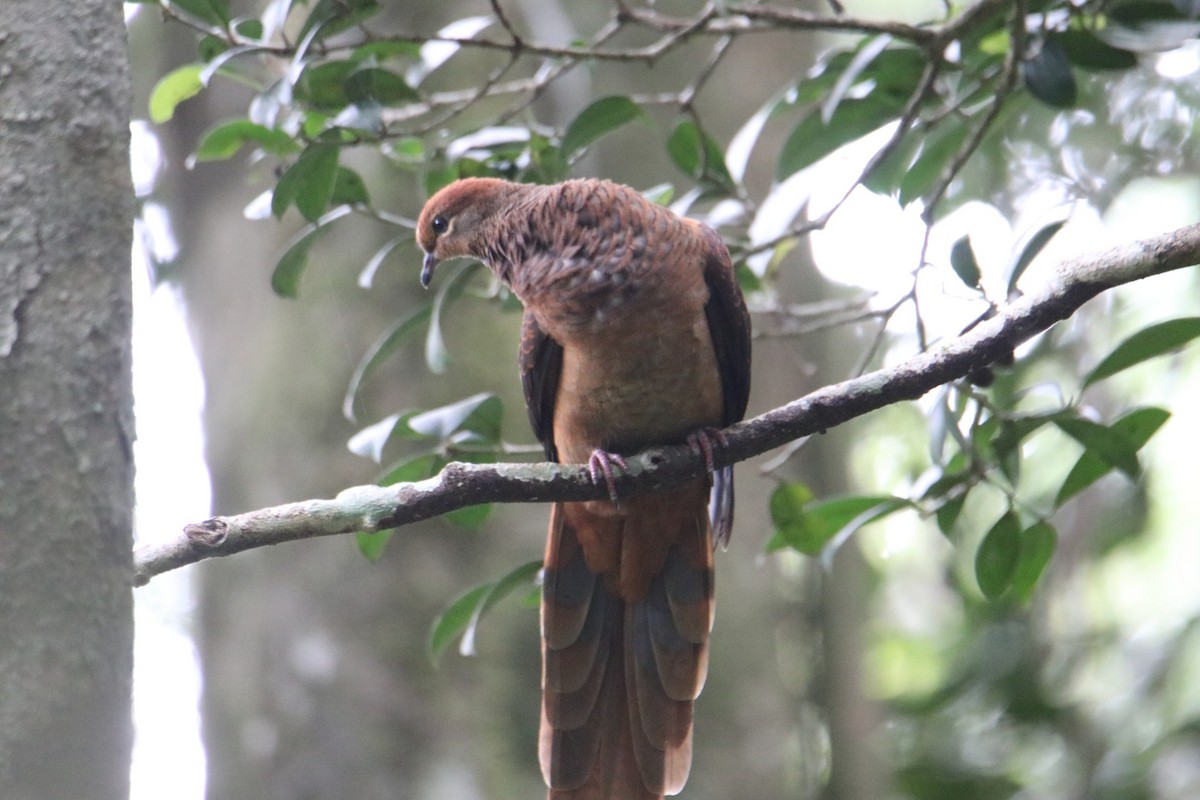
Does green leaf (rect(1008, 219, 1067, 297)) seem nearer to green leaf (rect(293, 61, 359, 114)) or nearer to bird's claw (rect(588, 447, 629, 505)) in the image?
bird's claw (rect(588, 447, 629, 505))

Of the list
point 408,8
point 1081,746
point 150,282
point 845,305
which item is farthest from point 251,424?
point 1081,746

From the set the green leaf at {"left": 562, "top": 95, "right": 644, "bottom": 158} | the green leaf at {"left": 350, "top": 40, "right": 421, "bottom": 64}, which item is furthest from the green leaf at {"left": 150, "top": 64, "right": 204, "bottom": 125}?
the green leaf at {"left": 562, "top": 95, "right": 644, "bottom": 158}

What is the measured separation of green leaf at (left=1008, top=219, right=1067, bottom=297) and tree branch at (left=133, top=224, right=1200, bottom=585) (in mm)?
564

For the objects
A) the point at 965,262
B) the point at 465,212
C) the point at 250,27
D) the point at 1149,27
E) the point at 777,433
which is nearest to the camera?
the point at 777,433

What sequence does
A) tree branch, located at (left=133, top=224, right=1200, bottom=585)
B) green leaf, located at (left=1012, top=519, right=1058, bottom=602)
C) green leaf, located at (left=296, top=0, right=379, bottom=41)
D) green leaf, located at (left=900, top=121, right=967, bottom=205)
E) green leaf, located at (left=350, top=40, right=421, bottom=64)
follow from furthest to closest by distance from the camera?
green leaf, located at (left=900, top=121, right=967, bottom=205), green leaf, located at (left=350, top=40, right=421, bottom=64), green leaf, located at (left=1012, top=519, right=1058, bottom=602), green leaf, located at (left=296, top=0, right=379, bottom=41), tree branch, located at (left=133, top=224, right=1200, bottom=585)

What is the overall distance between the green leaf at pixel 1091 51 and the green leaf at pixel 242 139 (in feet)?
6.28

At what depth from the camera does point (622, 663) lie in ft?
11.0

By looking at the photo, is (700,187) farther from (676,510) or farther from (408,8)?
(408,8)

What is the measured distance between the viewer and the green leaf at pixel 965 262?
8.58 ft

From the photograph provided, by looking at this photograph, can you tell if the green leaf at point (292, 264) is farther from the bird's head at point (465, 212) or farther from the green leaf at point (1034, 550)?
the green leaf at point (1034, 550)

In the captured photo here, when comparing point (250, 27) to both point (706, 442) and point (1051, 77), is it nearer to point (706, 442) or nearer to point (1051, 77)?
point (706, 442)

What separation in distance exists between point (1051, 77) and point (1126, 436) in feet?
2.84

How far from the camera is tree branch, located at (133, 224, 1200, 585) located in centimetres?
198

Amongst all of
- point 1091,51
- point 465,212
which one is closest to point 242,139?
point 465,212
